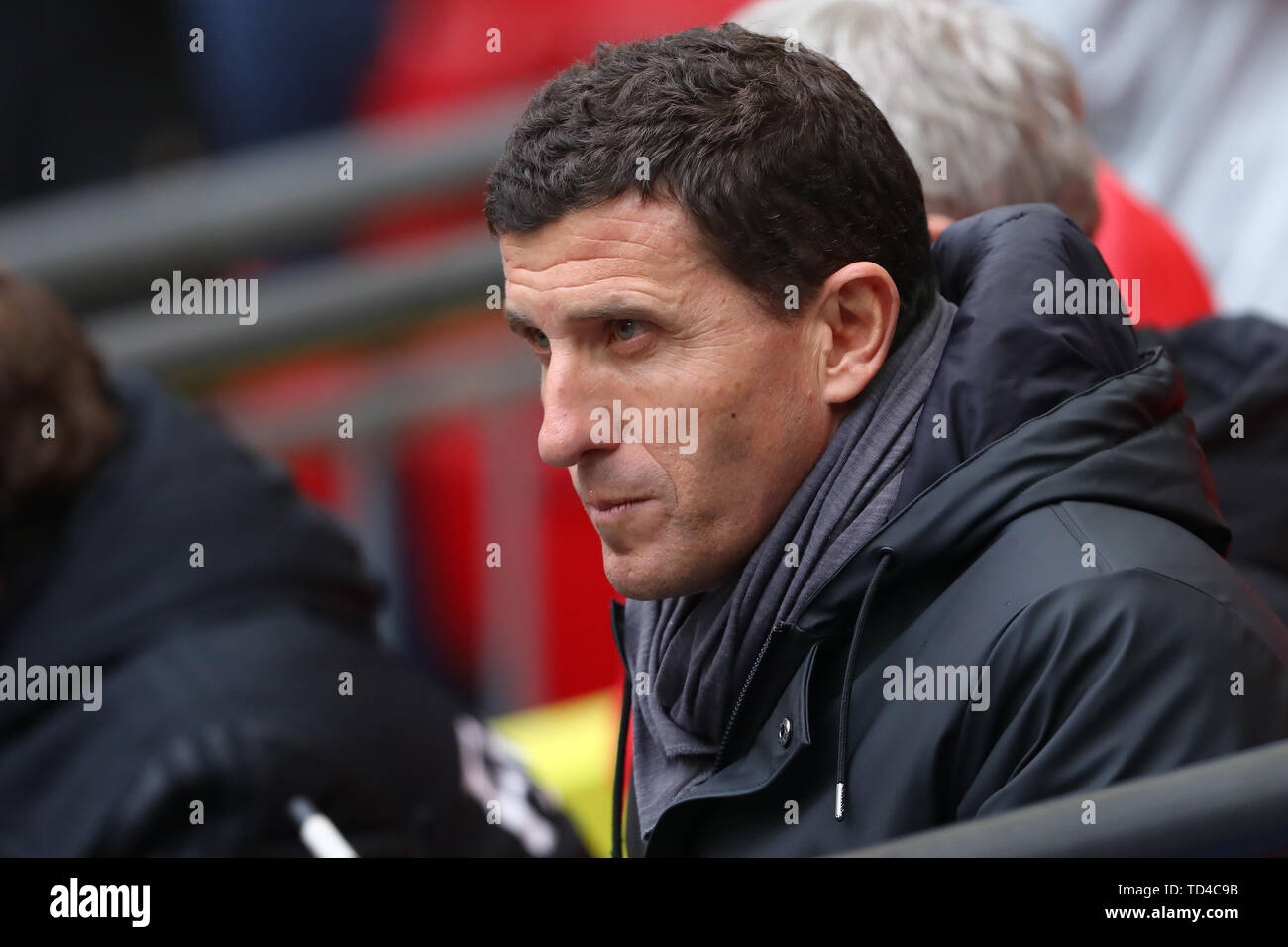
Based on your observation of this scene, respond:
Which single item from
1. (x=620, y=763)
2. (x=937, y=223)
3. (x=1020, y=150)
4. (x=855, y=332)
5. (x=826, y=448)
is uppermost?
(x=1020, y=150)

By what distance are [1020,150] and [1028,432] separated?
78 cm

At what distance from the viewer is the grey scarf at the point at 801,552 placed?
1756mm

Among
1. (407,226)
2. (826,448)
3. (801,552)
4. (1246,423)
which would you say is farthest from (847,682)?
(407,226)

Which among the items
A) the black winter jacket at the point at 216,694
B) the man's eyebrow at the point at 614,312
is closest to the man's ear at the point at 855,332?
the man's eyebrow at the point at 614,312

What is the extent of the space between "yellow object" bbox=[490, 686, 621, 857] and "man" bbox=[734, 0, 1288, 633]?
2.19 metres

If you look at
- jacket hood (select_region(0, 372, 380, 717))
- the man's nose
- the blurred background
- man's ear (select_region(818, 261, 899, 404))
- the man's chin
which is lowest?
the man's chin

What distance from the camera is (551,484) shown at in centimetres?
471

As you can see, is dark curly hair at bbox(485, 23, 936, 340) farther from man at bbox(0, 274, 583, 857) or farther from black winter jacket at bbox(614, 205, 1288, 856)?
man at bbox(0, 274, 583, 857)

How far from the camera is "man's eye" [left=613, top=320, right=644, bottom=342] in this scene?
1722 millimetres

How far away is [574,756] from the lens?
4.36 m

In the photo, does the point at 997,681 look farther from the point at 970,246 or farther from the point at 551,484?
the point at 551,484

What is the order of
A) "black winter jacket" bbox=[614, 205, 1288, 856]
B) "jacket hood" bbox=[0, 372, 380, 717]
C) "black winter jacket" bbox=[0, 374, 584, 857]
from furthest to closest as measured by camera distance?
"jacket hood" bbox=[0, 372, 380, 717], "black winter jacket" bbox=[0, 374, 584, 857], "black winter jacket" bbox=[614, 205, 1288, 856]

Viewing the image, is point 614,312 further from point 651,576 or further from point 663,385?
point 651,576

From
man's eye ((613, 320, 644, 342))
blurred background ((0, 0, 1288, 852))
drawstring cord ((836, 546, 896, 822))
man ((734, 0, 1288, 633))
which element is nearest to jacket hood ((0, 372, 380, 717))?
blurred background ((0, 0, 1288, 852))
